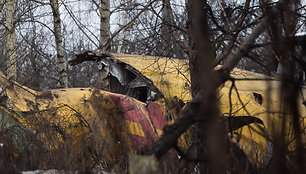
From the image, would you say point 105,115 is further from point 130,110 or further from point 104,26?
point 104,26

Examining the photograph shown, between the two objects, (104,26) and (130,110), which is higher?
(104,26)

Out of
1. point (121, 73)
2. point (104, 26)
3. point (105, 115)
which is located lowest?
point (105, 115)

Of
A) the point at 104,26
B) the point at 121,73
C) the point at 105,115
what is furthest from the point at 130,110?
the point at 104,26

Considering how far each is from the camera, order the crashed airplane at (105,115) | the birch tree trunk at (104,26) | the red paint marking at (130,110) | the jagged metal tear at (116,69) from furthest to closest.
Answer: the birch tree trunk at (104,26) → the jagged metal tear at (116,69) → the red paint marking at (130,110) → the crashed airplane at (105,115)

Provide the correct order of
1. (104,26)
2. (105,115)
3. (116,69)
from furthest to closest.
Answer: (104,26) → (116,69) → (105,115)

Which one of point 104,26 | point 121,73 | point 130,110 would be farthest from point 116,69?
point 104,26

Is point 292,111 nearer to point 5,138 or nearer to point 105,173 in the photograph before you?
point 105,173

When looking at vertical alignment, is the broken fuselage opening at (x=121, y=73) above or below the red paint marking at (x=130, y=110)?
above

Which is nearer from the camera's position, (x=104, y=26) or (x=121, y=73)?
(x=121, y=73)

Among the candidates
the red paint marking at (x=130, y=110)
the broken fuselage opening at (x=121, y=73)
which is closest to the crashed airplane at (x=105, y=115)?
the red paint marking at (x=130, y=110)

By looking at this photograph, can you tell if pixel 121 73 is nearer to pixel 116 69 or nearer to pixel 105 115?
pixel 116 69

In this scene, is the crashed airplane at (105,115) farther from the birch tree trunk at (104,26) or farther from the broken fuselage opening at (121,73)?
the birch tree trunk at (104,26)

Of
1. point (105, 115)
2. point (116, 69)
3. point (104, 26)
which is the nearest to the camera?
point (105, 115)

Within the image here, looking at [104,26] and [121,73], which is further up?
[104,26]
